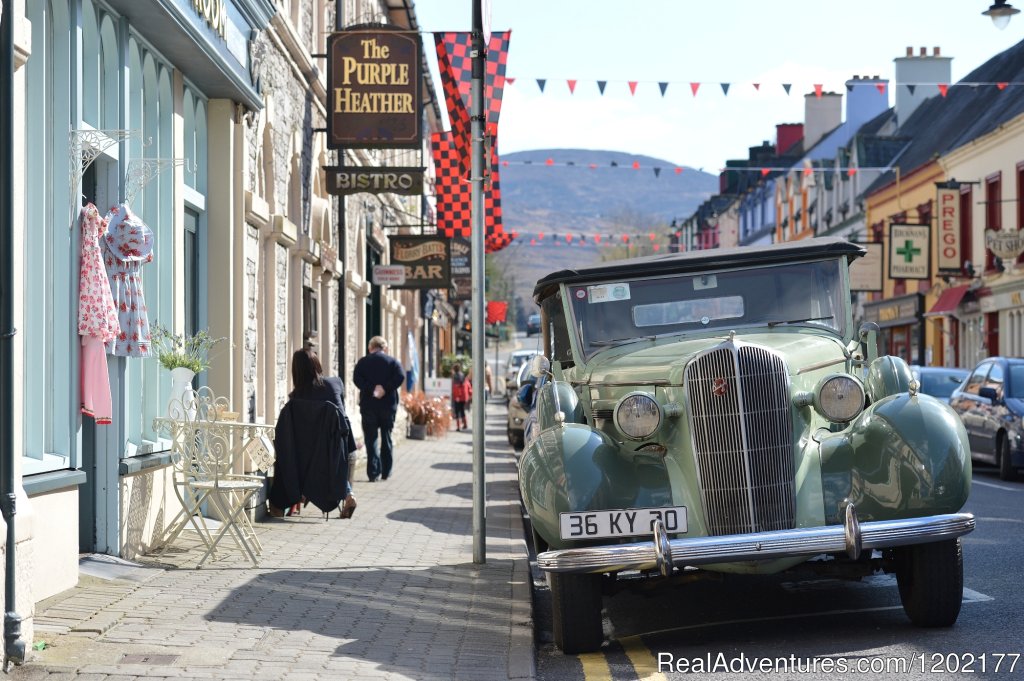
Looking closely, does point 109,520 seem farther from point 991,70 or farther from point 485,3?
point 991,70

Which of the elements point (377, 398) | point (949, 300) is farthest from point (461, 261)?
point (377, 398)

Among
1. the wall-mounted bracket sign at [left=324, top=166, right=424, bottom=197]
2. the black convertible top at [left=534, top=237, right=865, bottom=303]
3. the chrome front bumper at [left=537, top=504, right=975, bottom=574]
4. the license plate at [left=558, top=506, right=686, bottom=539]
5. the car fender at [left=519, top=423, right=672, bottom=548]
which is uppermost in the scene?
the wall-mounted bracket sign at [left=324, top=166, right=424, bottom=197]

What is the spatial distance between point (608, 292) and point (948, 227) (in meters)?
30.8

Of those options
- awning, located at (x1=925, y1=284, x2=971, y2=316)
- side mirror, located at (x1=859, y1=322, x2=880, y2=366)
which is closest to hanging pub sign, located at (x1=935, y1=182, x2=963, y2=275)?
awning, located at (x1=925, y1=284, x2=971, y2=316)

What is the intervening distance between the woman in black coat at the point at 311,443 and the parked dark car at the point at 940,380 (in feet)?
43.7

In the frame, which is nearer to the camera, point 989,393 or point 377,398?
point 377,398

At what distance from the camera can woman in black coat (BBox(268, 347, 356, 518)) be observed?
1184 cm

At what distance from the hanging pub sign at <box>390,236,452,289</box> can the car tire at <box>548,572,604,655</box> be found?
1789 cm

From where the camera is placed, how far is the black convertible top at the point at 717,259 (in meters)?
8.55

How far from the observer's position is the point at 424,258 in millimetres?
24953

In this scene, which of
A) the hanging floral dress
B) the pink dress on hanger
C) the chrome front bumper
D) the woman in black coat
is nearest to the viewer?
the chrome front bumper

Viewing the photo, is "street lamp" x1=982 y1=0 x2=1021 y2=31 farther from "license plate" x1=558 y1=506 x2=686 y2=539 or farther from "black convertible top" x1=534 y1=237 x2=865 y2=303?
"license plate" x1=558 y1=506 x2=686 y2=539

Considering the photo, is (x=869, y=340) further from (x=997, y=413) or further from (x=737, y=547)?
(x=997, y=413)

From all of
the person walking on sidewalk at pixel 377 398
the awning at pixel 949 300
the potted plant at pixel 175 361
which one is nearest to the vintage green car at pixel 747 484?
the potted plant at pixel 175 361
